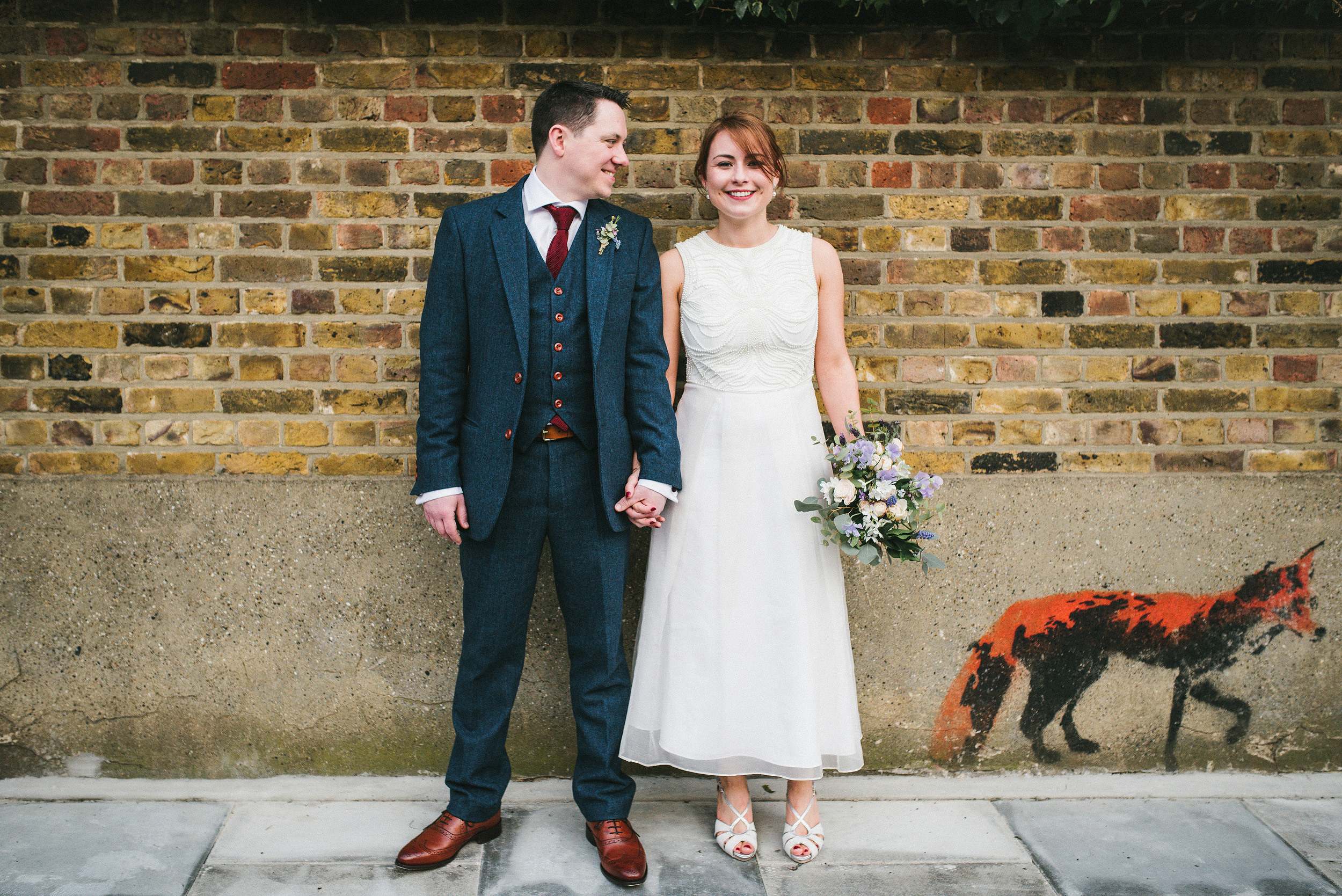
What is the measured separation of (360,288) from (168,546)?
1.13 m

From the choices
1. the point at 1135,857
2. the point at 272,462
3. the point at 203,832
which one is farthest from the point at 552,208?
the point at 1135,857

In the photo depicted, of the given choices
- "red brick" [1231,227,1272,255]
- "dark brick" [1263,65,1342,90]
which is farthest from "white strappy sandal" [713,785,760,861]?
"dark brick" [1263,65,1342,90]

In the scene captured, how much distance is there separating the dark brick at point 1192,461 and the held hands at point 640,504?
186 centimetres

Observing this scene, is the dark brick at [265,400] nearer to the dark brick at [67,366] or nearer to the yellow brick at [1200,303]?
the dark brick at [67,366]

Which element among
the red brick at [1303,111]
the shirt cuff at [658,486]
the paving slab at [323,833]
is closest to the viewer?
the shirt cuff at [658,486]

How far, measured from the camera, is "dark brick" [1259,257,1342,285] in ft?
10.5

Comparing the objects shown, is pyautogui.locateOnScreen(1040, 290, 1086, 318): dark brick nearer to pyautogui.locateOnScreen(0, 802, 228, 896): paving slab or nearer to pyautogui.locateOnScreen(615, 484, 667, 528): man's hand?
pyautogui.locateOnScreen(615, 484, 667, 528): man's hand

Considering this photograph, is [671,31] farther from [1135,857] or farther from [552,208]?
[1135,857]

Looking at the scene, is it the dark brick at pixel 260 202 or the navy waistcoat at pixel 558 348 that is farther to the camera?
the dark brick at pixel 260 202

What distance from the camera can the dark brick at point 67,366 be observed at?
310 cm

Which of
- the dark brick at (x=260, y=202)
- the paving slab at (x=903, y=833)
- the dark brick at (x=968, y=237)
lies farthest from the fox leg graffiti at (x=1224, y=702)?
the dark brick at (x=260, y=202)

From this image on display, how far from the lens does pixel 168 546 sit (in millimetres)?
3162

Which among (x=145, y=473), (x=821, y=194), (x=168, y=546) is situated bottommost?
(x=168, y=546)

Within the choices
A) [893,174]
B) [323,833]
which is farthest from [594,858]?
[893,174]
